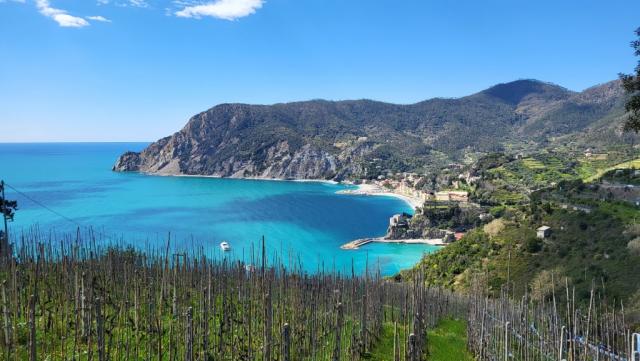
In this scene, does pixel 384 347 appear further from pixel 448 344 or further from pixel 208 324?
pixel 208 324

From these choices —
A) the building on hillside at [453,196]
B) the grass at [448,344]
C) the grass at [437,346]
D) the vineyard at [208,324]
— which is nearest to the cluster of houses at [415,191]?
the building on hillside at [453,196]

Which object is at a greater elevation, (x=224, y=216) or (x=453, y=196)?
(x=453, y=196)

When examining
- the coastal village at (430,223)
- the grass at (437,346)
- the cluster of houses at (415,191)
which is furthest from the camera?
the cluster of houses at (415,191)

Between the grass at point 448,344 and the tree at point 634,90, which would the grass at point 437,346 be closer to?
the grass at point 448,344

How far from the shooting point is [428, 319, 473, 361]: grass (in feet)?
54.4

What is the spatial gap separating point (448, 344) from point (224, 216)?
88139 millimetres

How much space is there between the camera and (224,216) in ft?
337

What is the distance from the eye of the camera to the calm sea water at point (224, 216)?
242 feet

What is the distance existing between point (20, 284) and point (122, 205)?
101m

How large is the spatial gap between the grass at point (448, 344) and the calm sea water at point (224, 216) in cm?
2386

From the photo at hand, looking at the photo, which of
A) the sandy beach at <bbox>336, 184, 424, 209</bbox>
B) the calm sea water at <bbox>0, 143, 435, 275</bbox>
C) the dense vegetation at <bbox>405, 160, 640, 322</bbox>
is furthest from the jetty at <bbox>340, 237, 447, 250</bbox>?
the sandy beach at <bbox>336, 184, 424, 209</bbox>

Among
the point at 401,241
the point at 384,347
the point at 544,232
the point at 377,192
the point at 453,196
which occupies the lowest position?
the point at 401,241

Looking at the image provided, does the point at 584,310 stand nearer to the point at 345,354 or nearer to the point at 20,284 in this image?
the point at 345,354

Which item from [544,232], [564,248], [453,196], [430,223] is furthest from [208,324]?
[453,196]
